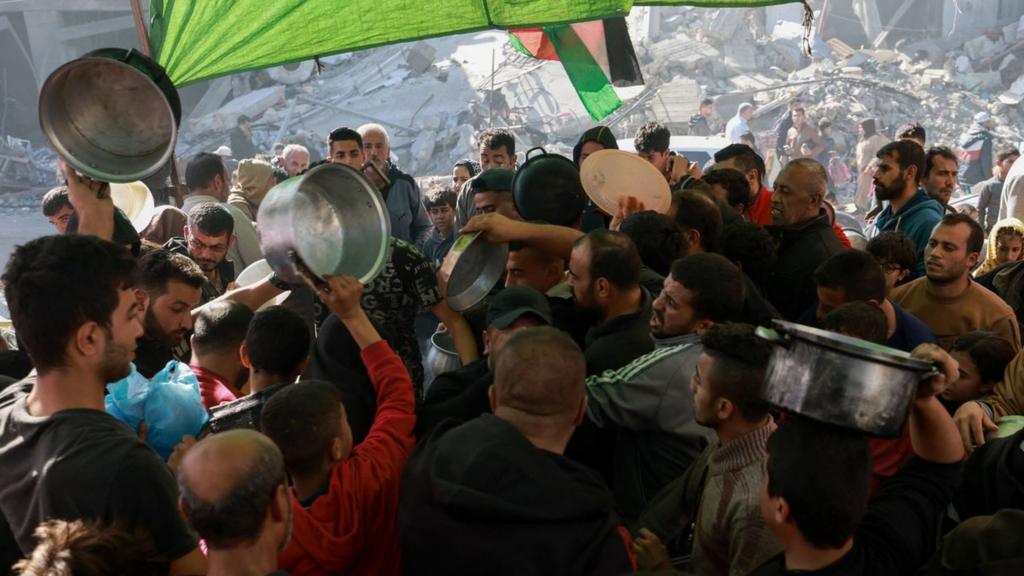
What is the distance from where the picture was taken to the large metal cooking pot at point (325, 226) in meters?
2.65

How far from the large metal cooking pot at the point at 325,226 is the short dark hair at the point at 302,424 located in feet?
1.06

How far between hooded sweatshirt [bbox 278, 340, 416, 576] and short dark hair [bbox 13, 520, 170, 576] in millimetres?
539

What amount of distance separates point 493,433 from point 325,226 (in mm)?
893

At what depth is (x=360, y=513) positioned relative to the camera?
8.04 ft

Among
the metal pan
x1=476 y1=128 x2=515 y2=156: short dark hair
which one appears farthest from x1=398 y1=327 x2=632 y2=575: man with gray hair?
x1=476 y1=128 x2=515 y2=156: short dark hair

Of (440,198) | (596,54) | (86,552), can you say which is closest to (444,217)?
(440,198)

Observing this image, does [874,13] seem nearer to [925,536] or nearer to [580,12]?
[580,12]

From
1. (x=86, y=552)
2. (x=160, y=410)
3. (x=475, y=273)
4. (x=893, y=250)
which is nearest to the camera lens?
(x=86, y=552)

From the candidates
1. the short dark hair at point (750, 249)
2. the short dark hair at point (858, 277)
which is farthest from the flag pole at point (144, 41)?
the short dark hair at point (858, 277)

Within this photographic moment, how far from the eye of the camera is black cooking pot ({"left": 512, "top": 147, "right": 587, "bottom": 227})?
13.6ft

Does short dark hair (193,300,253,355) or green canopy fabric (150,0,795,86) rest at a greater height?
green canopy fabric (150,0,795,86)

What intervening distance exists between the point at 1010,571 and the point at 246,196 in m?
5.45

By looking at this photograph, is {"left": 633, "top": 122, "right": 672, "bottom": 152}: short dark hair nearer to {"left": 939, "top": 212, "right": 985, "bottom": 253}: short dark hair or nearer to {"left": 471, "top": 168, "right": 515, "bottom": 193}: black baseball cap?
{"left": 471, "top": 168, "right": 515, "bottom": 193}: black baseball cap

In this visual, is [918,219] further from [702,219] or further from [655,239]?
[655,239]
